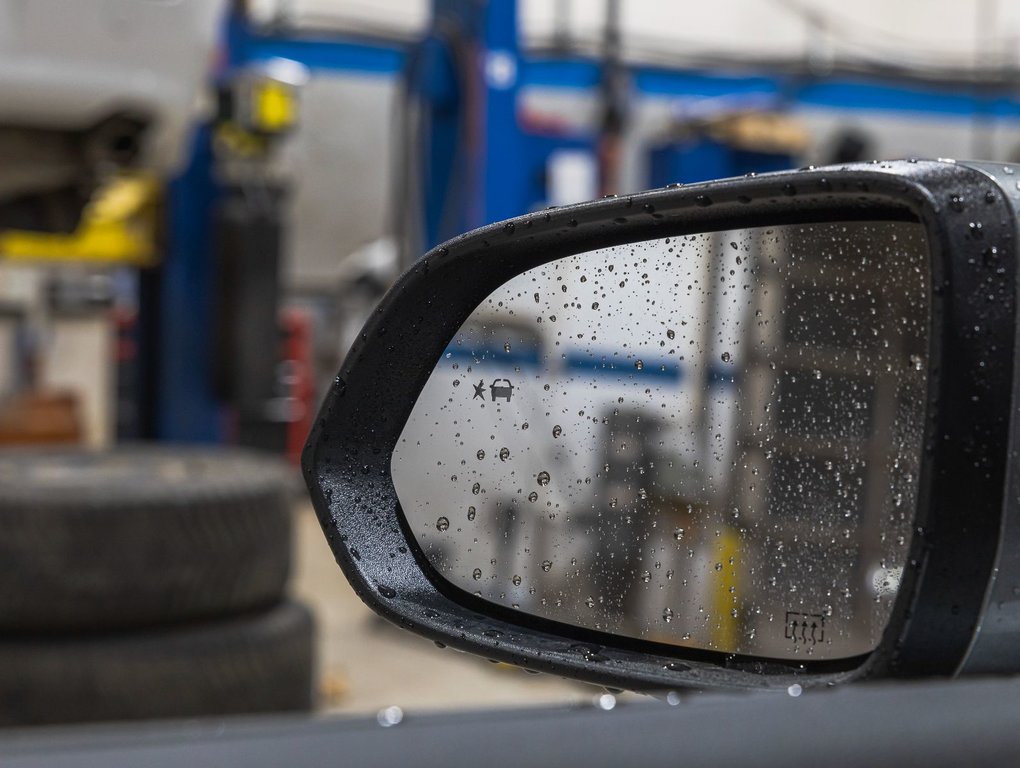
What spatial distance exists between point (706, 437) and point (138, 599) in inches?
54.7

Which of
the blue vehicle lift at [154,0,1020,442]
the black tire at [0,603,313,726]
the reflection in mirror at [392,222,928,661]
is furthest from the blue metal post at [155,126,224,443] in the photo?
the reflection in mirror at [392,222,928,661]

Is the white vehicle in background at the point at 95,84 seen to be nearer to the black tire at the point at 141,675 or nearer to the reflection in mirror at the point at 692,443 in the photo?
the black tire at the point at 141,675

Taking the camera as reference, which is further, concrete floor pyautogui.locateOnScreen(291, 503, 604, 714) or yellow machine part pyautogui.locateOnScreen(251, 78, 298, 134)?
yellow machine part pyautogui.locateOnScreen(251, 78, 298, 134)

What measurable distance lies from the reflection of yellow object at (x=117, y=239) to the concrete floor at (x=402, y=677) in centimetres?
92

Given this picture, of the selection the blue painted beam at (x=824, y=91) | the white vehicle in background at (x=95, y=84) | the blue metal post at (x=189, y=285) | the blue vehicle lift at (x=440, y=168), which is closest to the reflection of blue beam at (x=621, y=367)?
the white vehicle in background at (x=95, y=84)

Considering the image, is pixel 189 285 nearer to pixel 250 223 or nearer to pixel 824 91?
pixel 250 223

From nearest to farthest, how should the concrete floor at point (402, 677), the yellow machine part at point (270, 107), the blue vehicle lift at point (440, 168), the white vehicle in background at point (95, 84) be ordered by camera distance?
1. the white vehicle in background at point (95, 84)
2. the concrete floor at point (402, 677)
3. the blue vehicle lift at point (440, 168)
4. the yellow machine part at point (270, 107)

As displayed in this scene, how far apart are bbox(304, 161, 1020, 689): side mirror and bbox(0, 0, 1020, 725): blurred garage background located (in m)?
1.30

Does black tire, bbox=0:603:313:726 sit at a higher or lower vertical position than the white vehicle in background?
lower

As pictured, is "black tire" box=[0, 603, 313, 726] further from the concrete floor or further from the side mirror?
the side mirror

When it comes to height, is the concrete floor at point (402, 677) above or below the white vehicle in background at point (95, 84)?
below

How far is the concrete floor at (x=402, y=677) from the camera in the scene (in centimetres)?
244

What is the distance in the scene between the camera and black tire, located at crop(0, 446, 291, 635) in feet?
5.37

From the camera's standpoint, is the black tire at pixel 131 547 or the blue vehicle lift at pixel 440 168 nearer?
the black tire at pixel 131 547
